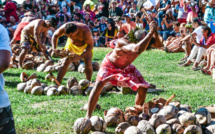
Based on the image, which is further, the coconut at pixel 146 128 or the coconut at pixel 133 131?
the coconut at pixel 146 128

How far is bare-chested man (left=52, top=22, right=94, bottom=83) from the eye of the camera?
6.99 metres

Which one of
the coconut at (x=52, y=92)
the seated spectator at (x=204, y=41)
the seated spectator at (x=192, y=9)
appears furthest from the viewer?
the seated spectator at (x=192, y=9)

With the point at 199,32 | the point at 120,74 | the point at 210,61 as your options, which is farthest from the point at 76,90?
the point at 199,32

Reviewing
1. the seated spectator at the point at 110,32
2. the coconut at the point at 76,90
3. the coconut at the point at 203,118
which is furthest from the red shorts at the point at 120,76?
the seated spectator at the point at 110,32

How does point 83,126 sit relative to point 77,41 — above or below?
below

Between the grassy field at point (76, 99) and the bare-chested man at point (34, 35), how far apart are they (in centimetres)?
78

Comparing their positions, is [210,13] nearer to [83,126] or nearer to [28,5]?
[83,126]

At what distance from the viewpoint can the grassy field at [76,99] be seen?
477cm

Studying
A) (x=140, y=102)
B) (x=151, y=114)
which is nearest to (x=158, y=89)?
(x=140, y=102)

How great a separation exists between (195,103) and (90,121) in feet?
8.53

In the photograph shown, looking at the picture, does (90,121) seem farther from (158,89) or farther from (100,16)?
(100,16)

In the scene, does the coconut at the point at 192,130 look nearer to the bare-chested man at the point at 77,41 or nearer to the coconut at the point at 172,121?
the coconut at the point at 172,121

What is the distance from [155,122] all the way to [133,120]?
1.21 ft

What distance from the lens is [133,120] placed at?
4.38 metres
